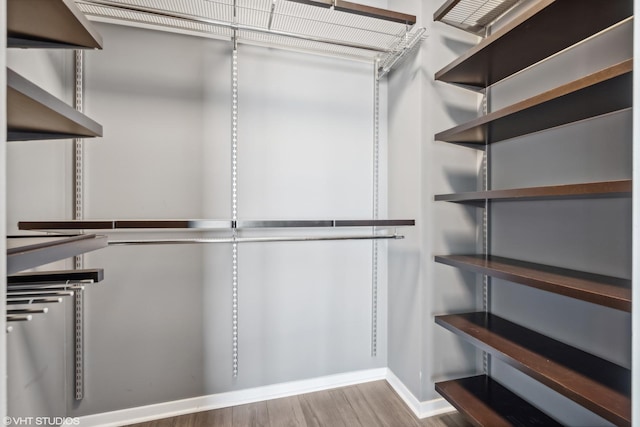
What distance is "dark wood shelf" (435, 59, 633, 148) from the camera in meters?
0.79

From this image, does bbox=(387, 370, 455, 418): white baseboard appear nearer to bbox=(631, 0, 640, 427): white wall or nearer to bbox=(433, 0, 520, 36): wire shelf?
bbox=(631, 0, 640, 427): white wall

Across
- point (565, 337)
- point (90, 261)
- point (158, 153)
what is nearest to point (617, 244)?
point (565, 337)

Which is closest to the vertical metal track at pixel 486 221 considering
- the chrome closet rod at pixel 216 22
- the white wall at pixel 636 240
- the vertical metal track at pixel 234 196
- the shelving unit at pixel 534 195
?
the shelving unit at pixel 534 195

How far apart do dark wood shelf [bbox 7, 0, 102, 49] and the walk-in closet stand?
41 cm

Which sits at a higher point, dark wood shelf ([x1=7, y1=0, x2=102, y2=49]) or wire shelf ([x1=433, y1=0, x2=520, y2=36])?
wire shelf ([x1=433, y1=0, x2=520, y2=36])

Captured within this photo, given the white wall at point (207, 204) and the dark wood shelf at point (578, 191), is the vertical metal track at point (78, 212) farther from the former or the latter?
the dark wood shelf at point (578, 191)

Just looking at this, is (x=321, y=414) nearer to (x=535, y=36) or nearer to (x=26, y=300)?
(x=26, y=300)

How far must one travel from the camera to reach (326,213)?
66.2 inches

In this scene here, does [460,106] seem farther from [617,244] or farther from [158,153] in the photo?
[158,153]

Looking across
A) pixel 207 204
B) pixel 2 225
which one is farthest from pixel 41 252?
pixel 207 204

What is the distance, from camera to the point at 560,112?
1032mm

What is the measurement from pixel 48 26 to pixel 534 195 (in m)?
1.41

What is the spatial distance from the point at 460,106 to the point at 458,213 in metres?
0.55

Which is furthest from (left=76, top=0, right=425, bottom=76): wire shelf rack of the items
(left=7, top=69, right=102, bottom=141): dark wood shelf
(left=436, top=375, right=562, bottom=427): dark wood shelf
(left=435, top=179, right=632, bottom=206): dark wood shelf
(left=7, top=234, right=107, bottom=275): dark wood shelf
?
(left=436, top=375, right=562, bottom=427): dark wood shelf
